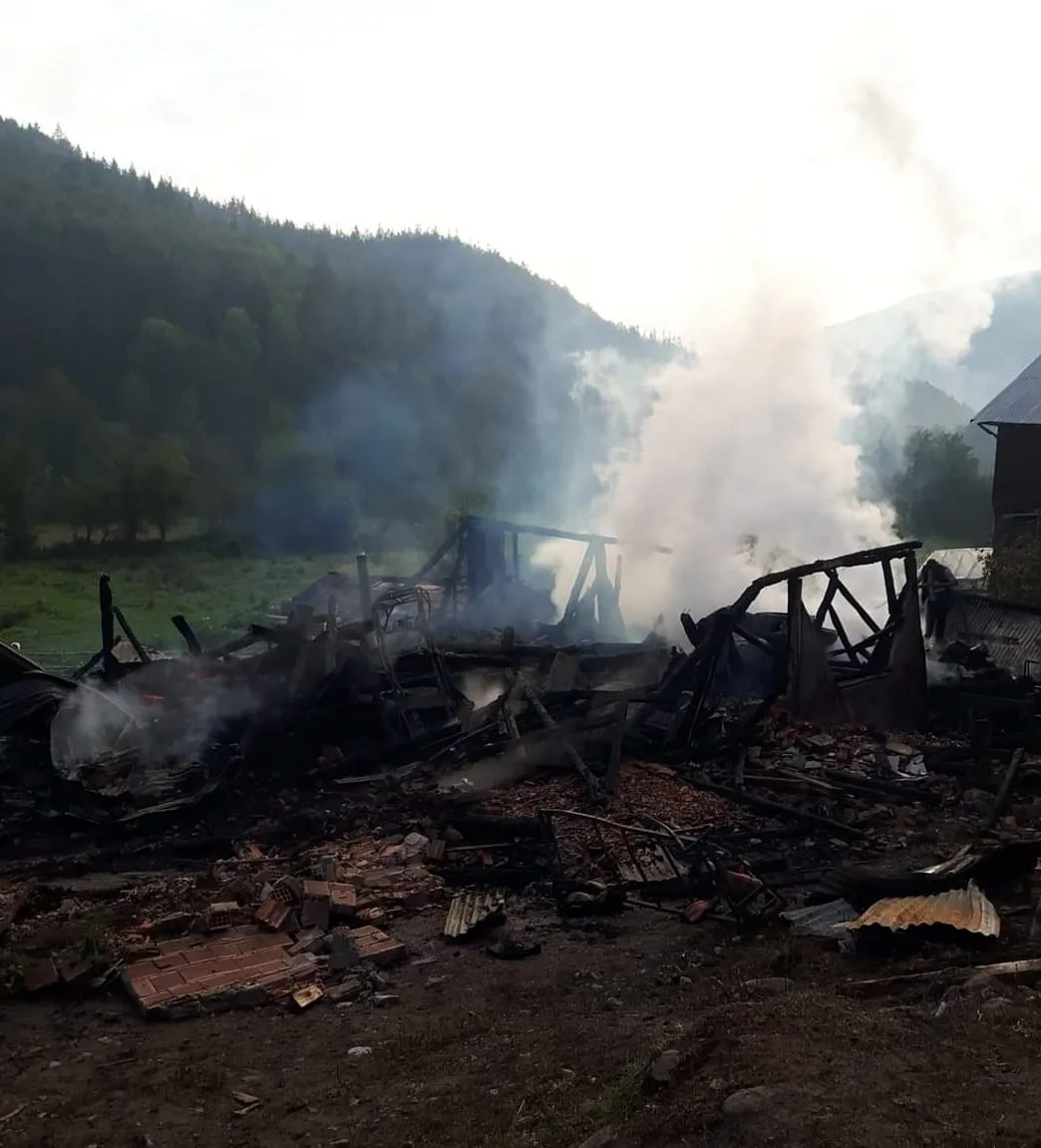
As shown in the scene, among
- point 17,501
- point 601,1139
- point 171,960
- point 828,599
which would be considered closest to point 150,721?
point 171,960

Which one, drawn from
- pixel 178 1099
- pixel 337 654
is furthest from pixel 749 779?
pixel 178 1099

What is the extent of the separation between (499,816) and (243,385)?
59.9 meters

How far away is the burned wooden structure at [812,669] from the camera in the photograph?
11.8m

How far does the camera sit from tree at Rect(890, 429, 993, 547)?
158 ft

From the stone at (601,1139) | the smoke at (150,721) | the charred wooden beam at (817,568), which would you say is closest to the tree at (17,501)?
the smoke at (150,721)

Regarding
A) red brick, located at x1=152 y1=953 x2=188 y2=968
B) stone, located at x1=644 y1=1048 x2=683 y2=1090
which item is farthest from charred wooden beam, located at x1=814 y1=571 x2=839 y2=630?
stone, located at x1=644 y1=1048 x2=683 y2=1090

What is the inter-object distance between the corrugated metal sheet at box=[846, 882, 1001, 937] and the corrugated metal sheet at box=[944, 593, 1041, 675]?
9.14 metres

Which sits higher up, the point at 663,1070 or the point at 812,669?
the point at 812,669

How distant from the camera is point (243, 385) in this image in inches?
2544

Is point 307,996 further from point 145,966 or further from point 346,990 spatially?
point 145,966

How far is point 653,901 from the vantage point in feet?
26.0

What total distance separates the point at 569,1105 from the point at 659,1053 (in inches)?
19.7

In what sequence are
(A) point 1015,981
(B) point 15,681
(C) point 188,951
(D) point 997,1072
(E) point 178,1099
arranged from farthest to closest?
(B) point 15,681 → (C) point 188,951 → (E) point 178,1099 → (A) point 1015,981 → (D) point 997,1072

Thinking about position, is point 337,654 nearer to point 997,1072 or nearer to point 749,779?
point 749,779
